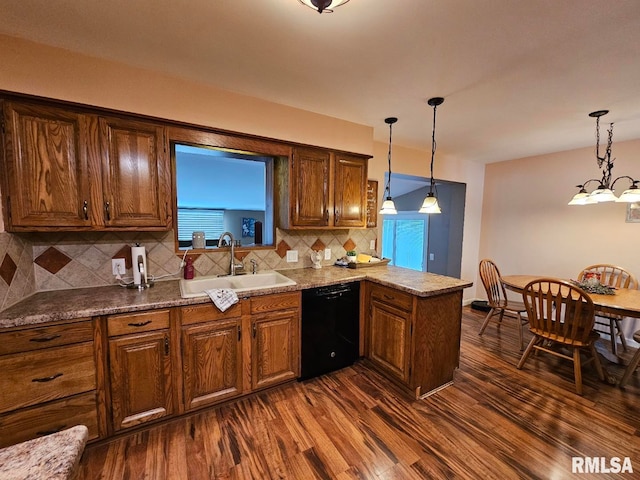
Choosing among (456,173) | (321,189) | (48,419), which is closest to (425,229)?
(456,173)

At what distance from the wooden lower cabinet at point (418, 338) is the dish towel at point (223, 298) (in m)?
1.28

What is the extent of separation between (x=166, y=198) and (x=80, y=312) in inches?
35.1

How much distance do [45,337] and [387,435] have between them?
2135 mm

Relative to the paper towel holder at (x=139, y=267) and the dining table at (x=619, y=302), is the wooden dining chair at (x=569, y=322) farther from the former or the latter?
the paper towel holder at (x=139, y=267)

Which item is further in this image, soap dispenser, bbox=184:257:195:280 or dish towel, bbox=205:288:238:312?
soap dispenser, bbox=184:257:195:280

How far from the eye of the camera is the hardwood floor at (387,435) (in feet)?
5.09

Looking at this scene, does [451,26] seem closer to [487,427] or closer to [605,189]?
[605,189]

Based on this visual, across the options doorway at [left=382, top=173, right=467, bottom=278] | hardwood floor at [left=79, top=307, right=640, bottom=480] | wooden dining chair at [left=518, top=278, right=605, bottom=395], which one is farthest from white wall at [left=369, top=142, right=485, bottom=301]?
hardwood floor at [left=79, top=307, right=640, bottom=480]

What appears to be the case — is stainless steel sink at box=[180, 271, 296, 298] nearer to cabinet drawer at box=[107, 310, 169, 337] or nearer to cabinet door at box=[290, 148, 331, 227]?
cabinet drawer at box=[107, 310, 169, 337]

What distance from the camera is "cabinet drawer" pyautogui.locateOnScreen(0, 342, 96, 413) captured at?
1412 millimetres

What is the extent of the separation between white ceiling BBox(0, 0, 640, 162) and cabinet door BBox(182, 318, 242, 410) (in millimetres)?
1829

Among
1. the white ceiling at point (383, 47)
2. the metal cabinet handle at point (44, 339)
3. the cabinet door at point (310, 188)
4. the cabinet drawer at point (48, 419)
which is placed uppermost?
the white ceiling at point (383, 47)

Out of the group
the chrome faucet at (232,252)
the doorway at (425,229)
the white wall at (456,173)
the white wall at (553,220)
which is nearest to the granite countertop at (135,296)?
the chrome faucet at (232,252)

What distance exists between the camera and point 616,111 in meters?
2.40
